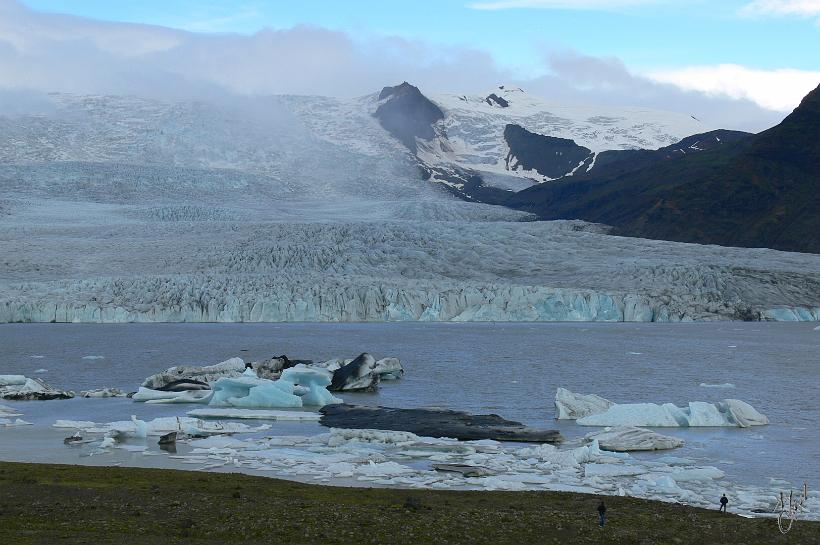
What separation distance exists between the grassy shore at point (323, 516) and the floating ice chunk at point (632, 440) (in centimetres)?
599

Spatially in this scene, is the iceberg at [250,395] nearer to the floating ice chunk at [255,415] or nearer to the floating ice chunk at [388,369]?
the floating ice chunk at [255,415]

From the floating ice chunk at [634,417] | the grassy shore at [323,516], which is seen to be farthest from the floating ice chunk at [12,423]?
the floating ice chunk at [634,417]

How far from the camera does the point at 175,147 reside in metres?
132

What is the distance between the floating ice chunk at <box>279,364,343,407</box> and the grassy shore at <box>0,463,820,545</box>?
43.3 ft

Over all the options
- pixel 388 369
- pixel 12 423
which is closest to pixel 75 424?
pixel 12 423

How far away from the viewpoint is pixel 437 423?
2439 centimetres

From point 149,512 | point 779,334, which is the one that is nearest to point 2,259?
point 779,334

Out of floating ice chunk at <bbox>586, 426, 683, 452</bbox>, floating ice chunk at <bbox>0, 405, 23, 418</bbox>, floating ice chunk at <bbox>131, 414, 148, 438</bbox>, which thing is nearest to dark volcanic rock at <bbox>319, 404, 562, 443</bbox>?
floating ice chunk at <bbox>586, 426, 683, 452</bbox>

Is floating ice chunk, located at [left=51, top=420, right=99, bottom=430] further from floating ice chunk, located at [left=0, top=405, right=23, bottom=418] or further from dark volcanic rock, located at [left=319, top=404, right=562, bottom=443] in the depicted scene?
dark volcanic rock, located at [left=319, top=404, right=562, bottom=443]

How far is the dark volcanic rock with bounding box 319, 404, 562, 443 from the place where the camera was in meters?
22.9

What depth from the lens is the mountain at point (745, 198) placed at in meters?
126

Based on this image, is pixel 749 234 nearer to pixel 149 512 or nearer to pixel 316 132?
pixel 316 132

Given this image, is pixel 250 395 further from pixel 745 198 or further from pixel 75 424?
pixel 745 198

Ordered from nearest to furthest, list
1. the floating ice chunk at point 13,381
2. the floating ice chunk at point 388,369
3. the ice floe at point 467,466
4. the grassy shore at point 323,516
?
the grassy shore at point 323,516 < the ice floe at point 467,466 < the floating ice chunk at point 13,381 < the floating ice chunk at point 388,369
